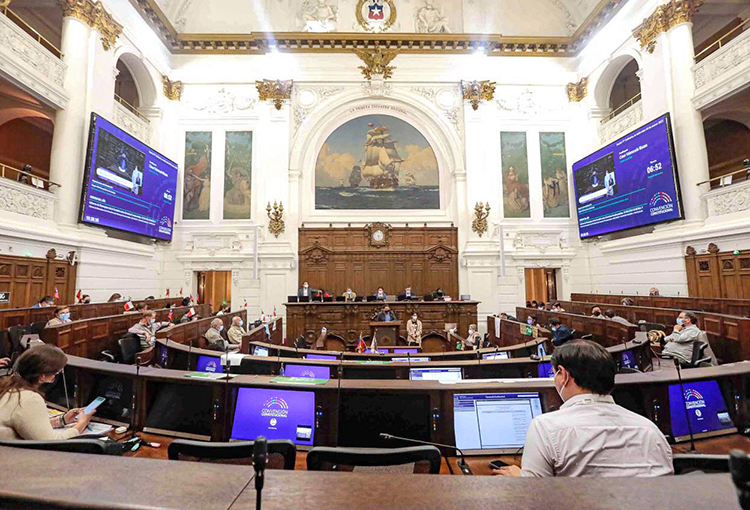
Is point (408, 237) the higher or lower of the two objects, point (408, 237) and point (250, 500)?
the higher

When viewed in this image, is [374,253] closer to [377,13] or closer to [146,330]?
[146,330]

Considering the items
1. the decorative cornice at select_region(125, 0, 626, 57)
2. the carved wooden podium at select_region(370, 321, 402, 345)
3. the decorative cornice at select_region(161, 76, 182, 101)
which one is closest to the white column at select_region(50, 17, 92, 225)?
the decorative cornice at select_region(161, 76, 182, 101)

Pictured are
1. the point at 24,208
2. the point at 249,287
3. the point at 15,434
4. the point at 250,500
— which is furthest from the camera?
the point at 249,287

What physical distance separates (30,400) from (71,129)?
35.9 feet

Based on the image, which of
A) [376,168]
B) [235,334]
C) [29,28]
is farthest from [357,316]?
[29,28]

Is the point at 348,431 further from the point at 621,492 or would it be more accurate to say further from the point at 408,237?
the point at 408,237

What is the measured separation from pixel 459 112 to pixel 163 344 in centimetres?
1414

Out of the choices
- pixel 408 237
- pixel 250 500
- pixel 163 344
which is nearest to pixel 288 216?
pixel 408 237

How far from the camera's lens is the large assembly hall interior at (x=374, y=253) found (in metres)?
1.41

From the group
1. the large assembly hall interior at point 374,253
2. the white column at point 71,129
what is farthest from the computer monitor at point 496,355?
the white column at point 71,129

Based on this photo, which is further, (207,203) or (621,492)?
(207,203)

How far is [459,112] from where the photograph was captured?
15.2 meters

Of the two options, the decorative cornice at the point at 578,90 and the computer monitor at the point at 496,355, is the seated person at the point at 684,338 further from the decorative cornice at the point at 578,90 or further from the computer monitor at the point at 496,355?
the decorative cornice at the point at 578,90

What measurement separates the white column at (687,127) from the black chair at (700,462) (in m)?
11.1
